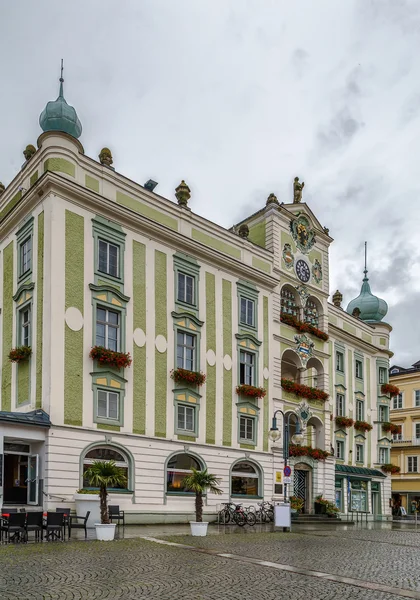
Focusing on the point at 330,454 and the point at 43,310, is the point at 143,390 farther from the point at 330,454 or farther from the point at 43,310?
the point at 330,454

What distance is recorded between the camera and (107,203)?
2798 centimetres

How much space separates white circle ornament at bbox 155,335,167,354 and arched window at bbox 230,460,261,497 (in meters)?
7.33

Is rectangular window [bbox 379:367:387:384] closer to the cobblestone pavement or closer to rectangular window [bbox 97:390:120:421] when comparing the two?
rectangular window [bbox 97:390:120:421]

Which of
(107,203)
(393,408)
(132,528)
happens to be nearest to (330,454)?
(132,528)

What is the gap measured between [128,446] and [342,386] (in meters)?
20.2

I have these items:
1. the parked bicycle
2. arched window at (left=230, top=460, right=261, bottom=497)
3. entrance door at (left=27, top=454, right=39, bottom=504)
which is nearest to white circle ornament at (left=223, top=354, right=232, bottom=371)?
arched window at (left=230, top=460, right=261, bottom=497)

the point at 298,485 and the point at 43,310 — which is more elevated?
the point at 43,310

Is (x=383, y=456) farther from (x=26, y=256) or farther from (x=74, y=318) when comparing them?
(x=26, y=256)

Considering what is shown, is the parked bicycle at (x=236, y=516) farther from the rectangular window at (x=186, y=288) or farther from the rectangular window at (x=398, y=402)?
the rectangular window at (x=398, y=402)

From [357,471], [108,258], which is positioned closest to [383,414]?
[357,471]

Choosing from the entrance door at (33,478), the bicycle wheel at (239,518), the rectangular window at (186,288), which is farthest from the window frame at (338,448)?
the entrance door at (33,478)

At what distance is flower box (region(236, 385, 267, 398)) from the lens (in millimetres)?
33062

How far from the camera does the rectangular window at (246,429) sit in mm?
33250

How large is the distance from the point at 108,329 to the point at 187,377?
4.55 m
